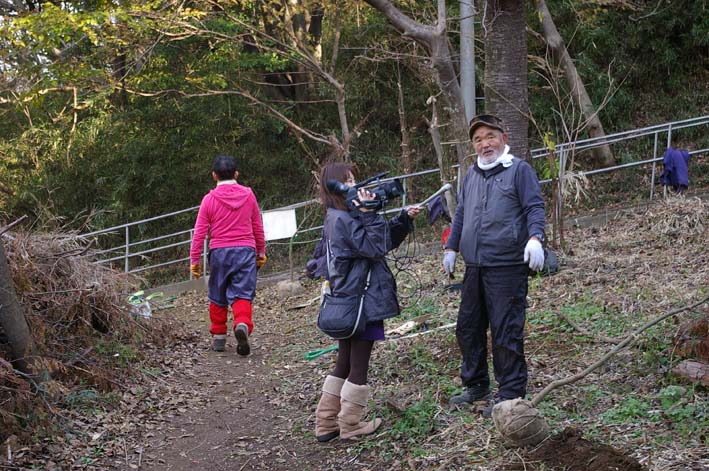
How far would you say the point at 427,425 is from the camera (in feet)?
16.1

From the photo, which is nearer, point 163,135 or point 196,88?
point 196,88

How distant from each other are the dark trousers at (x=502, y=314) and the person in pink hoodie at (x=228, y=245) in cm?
331

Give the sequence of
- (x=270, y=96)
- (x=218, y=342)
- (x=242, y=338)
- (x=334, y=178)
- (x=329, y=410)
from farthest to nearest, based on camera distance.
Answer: (x=270, y=96), (x=218, y=342), (x=242, y=338), (x=329, y=410), (x=334, y=178)

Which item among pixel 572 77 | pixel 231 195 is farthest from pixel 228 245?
pixel 572 77

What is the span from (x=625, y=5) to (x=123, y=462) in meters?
13.4

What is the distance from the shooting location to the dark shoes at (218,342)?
310 inches

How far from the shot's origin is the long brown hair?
4.80 metres

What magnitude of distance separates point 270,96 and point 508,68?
1117 cm

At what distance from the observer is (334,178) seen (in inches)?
192

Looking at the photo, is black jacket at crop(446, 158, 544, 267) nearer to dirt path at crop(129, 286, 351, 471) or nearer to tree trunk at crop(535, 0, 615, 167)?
dirt path at crop(129, 286, 351, 471)

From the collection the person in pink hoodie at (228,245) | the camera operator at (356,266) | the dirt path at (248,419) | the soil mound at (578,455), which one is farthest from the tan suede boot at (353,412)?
the person in pink hoodie at (228,245)

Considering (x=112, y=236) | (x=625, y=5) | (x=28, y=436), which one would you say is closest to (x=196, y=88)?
(x=112, y=236)

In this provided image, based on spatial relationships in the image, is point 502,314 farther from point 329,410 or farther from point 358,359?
point 329,410

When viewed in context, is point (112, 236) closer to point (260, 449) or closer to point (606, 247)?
point (606, 247)
